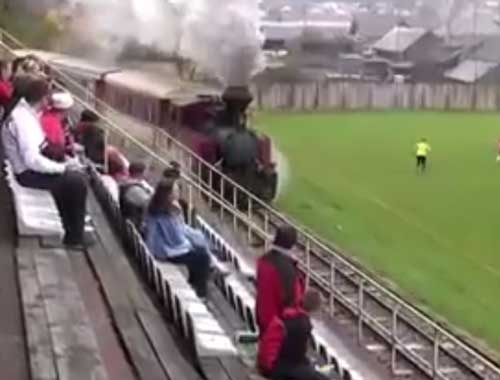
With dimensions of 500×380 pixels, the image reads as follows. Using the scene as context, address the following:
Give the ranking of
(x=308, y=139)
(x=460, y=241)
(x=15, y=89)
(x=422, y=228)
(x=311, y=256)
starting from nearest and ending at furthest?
1. (x=15, y=89)
2. (x=311, y=256)
3. (x=460, y=241)
4. (x=422, y=228)
5. (x=308, y=139)

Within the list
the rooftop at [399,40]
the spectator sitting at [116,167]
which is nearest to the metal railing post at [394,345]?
the spectator sitting at [116,167]

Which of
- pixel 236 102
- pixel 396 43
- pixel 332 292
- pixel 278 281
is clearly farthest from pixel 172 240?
pixel 396 43

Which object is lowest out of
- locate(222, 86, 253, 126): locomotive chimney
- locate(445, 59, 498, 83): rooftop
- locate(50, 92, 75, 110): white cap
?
locate(445, 59, 498, 83): rooftop

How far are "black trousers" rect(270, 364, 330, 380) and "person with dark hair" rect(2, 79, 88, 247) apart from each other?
6.64 ft

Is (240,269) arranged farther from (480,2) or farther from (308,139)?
(480,2)

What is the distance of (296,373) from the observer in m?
7.56

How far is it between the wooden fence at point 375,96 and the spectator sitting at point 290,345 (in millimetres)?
56833

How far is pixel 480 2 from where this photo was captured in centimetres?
12300

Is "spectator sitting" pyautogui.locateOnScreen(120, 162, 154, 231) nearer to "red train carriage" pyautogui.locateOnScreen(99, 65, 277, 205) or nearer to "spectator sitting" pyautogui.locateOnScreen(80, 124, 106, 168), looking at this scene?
"spectator sitting" pyautogui.locateOnScreen(80, 124, 106, 168)

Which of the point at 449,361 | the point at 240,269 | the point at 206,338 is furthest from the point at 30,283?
the point at 449,361

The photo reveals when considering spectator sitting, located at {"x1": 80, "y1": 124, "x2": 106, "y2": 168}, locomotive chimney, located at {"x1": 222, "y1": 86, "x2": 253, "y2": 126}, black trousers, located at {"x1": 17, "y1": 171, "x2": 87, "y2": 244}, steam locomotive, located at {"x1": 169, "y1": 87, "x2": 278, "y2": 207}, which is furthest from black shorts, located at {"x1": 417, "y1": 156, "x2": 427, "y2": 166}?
black trousers, located at {"x1": 17, "y1": 171, "x2": 87, "y2": 244}

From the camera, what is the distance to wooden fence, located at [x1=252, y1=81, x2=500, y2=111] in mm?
65750

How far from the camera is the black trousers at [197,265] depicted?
9.45m

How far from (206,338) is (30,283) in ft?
4.58
